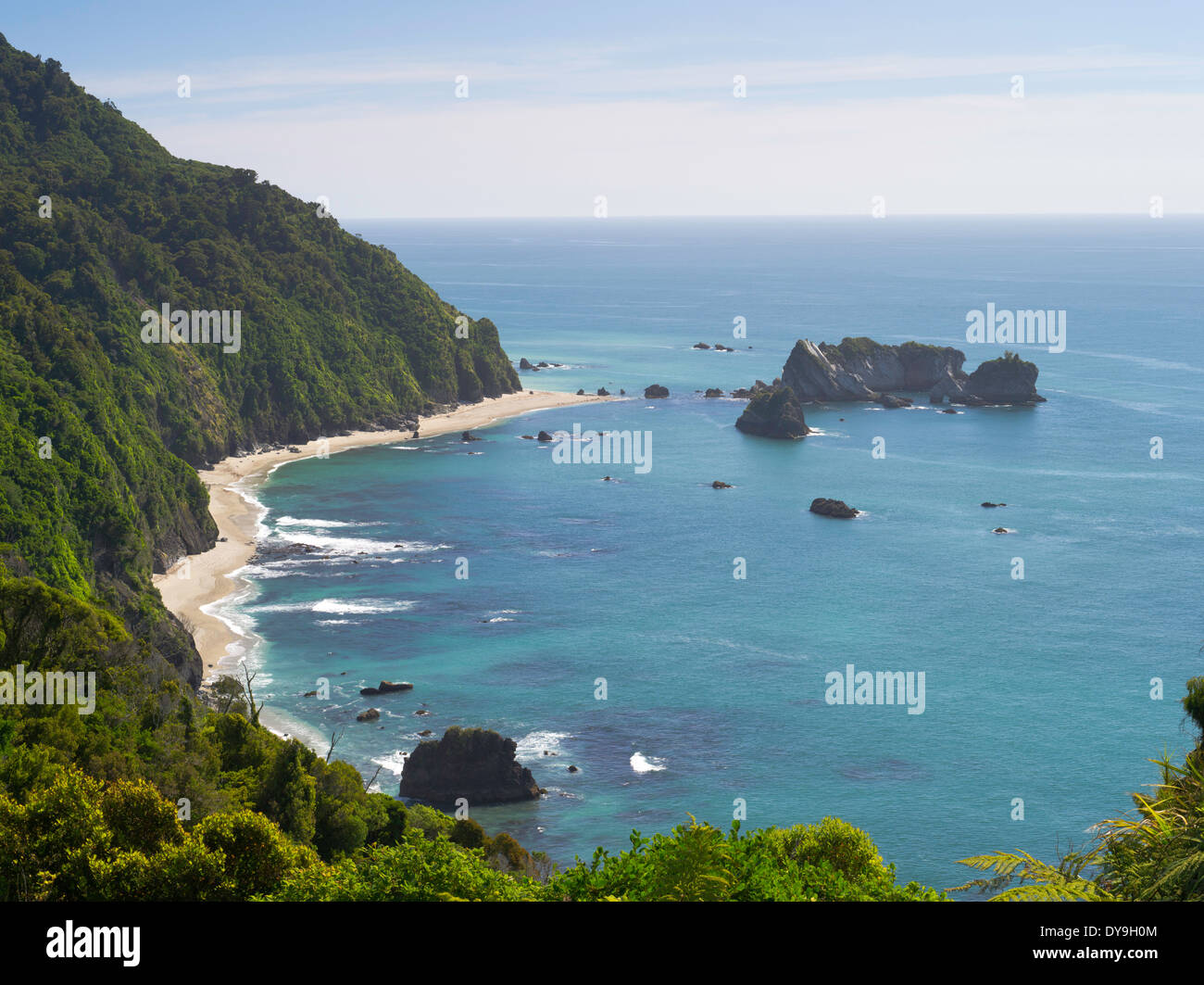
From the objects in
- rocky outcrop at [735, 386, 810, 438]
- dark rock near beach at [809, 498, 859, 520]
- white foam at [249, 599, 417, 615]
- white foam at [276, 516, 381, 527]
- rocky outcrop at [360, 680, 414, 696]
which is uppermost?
rocky outcrop at [735, 386, 810, 438]

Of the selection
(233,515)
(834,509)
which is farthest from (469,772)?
(834,509)

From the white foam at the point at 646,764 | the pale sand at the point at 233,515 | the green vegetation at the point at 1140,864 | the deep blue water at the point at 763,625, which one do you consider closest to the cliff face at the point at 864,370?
the deep blue water at the point at 763,625

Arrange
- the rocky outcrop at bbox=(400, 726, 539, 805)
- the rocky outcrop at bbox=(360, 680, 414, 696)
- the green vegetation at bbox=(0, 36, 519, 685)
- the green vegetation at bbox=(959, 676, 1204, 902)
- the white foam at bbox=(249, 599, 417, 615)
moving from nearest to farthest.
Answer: the green vegetation at bbox=(959, 676, 1204, 902), the rocky outcrop at bbox=(400, 726, 539, 805), the rocky outcrop at bbox=(360, 680, 414, 696), the green vegetation at bbox=(0, 36, 519, 685), the white foam at bbox=(249, 599, 417, 615)

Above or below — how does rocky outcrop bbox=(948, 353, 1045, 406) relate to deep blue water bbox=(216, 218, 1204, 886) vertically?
above

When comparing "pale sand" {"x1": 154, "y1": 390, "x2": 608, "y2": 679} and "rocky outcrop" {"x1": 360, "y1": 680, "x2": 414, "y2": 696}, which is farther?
"pale sand" {"x1": 154, "y1": 390, "x2": 608, "y2": 679}

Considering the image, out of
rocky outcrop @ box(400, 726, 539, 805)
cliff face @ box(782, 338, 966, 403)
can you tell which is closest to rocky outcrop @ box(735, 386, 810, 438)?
cliff face @ box(782, 338, 966, 403)

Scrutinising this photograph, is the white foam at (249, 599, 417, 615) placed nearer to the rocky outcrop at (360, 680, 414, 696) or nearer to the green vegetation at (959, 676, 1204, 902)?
the rocky outcrop at (360, 680, 414, 696)

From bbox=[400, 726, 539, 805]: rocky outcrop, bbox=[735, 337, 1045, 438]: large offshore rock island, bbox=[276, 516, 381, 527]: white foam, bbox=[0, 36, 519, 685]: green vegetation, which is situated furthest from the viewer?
bbox=[735, 337, 1045, 438]: large offshore rock island

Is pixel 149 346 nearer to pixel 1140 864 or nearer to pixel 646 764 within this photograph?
pixel 646 764
